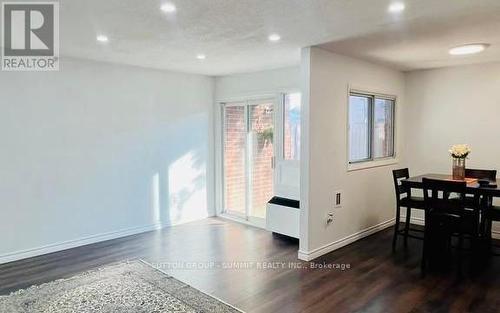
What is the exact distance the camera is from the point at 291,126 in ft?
17.2

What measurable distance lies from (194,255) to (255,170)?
78.8 inches

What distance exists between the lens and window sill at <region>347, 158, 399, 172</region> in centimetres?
474

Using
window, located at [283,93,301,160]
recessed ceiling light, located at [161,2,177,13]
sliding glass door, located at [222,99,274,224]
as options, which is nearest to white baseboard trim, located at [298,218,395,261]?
window, located at [283,93,301,160]

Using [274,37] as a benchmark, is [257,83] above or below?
below

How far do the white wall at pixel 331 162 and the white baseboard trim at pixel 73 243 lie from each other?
2473 millimetres

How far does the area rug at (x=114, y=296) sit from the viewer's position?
9.64ft

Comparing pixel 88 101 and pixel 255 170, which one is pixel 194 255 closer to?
pixel 255 170

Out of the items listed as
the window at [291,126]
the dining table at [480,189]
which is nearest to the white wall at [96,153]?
the window at [291,126]

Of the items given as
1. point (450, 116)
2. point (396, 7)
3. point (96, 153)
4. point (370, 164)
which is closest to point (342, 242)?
point (370, 164)

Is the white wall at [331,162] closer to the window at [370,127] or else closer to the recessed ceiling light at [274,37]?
the window at [370,127]

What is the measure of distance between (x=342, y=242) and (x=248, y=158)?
6.84 ft

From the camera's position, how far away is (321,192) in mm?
4262

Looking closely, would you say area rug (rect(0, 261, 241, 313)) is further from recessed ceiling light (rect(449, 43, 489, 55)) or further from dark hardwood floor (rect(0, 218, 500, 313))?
recessed ceiling light (rect(449, 43, 489, 55))

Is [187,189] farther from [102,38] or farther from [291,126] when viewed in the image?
[102,38]
